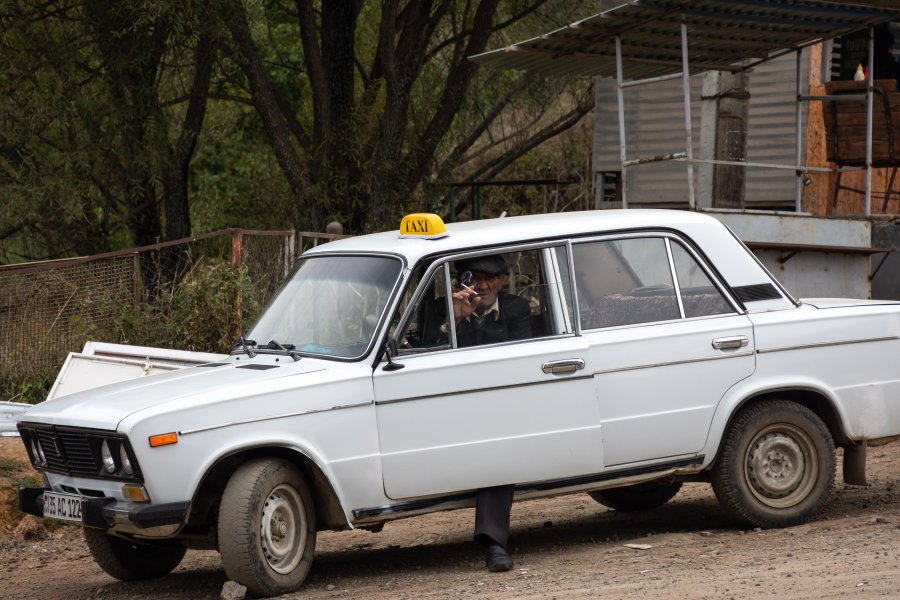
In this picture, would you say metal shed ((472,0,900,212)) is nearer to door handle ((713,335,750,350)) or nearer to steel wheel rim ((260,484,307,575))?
door handle ((713,335,750,350))

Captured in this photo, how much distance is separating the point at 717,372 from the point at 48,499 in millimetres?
3689

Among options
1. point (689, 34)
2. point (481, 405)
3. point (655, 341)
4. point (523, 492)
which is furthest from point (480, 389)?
point (689, 34)

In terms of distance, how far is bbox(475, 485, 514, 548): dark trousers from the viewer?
6.66 metres

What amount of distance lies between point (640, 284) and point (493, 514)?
1.57 metres

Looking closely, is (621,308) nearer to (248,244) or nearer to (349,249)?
(349,249)

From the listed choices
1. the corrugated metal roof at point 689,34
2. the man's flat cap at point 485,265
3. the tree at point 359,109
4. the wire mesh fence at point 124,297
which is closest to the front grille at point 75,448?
the man's flat cap at point 485,265

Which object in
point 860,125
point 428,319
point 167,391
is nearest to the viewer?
point 167,391

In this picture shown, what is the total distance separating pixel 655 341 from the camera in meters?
6.96

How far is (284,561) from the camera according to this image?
639cm

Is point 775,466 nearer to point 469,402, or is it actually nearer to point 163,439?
point 469,402

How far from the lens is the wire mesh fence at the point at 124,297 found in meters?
11.5

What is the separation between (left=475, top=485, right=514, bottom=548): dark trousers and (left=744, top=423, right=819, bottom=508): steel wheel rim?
1.54m

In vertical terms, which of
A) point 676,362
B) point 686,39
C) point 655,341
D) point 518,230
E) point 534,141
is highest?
point 686,39

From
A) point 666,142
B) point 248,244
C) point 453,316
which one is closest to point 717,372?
point 453,316
